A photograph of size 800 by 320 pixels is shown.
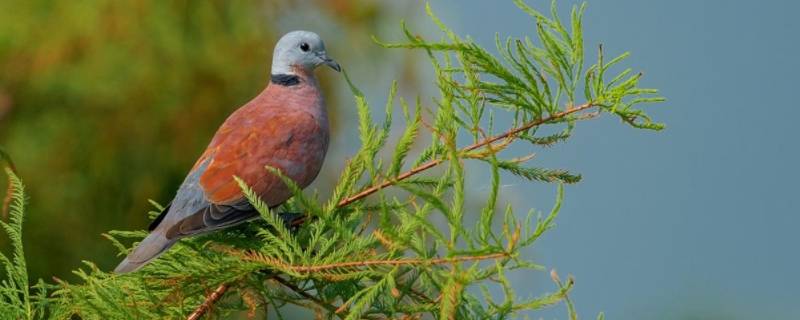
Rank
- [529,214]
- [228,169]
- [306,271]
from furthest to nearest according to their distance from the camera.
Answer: [228,169], [306,271], [529,214]

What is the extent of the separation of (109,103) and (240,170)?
2.30 metres

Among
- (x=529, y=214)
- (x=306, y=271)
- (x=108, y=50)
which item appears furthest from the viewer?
(x=108, y=50)

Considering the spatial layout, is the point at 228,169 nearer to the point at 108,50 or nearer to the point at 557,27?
the point at 557,27

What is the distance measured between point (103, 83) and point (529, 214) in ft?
9.27

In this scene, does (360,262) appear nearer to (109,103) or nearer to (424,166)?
(424,166)

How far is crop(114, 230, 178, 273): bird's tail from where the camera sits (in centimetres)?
141

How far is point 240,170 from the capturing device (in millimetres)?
1559

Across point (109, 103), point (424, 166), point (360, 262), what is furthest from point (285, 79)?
point (109, 103)

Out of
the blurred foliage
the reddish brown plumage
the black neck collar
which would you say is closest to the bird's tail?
the reddish brown plumage

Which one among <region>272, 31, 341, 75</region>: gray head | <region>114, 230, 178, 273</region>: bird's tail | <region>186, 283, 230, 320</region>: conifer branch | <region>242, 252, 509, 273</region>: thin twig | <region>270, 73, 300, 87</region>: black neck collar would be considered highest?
<region>272, 31, 341, 75</region>: gray head

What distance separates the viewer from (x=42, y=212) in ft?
12.2

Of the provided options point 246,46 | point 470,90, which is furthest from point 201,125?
point 470,90

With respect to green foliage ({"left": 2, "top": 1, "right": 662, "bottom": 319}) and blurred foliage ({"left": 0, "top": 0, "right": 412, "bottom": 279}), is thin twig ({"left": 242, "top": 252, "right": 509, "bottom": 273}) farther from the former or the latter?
blurred foliage ({"left": 0, "top": 0, "right": 412, "bottom": 279})

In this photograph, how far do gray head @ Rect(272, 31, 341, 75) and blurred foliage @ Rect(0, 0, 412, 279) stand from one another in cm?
206
